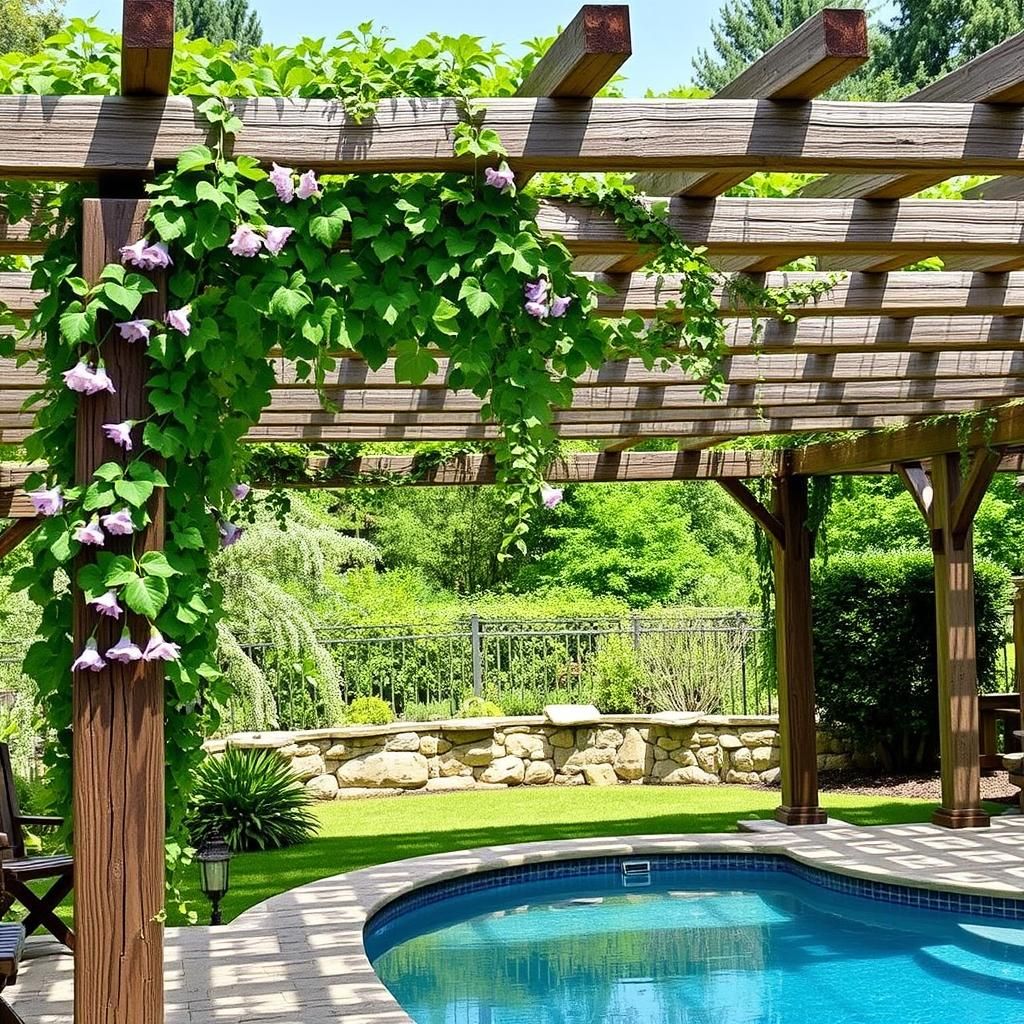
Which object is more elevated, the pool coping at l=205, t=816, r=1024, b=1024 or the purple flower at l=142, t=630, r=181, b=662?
the purple flower at l=142, t=630, r=181, b=662

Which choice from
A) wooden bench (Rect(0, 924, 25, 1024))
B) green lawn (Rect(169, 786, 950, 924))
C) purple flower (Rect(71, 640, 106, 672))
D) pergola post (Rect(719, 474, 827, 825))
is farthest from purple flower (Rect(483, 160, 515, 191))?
pergola post (Rect(719, 474, 827, 825))

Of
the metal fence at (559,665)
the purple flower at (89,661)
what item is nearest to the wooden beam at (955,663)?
the metal fence at (559,665)

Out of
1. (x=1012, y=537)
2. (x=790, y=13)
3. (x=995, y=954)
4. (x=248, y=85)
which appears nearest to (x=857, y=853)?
(x=995, y=954)

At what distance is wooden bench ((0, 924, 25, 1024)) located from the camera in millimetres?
4352

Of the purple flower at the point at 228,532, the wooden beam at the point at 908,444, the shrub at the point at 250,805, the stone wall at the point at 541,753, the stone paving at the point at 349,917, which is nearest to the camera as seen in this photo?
the purple flower at the point at 228,532

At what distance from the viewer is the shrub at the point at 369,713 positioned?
515 inches

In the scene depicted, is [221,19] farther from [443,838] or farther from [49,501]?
[49,501]

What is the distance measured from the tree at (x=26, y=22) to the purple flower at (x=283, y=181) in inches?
703

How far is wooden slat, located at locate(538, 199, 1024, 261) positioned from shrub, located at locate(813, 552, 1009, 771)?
8.38 meters

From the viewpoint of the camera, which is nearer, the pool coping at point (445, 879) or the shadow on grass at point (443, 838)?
the pool coping at point (445, 879)

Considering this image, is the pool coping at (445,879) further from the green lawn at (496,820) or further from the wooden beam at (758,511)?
the wooden beam at (758,511)

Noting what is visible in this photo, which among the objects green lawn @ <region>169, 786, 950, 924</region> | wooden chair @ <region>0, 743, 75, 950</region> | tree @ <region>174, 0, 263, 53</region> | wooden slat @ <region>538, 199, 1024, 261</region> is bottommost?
green lawn @ <region>169, 786, 950, 924</region>

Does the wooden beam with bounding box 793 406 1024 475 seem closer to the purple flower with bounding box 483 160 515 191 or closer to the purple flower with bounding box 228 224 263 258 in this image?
the purple flower with bounding box 483 160 515 191

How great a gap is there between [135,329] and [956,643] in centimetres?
776
